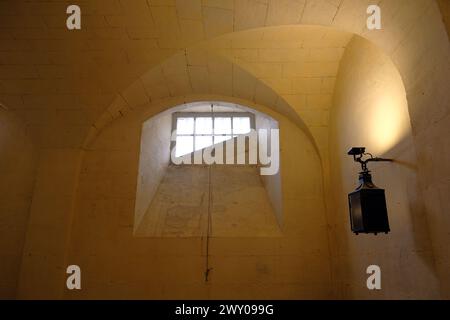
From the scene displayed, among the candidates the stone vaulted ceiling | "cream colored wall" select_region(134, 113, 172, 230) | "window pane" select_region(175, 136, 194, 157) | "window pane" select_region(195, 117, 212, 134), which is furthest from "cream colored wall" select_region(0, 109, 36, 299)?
"window pane" select_region(195, 117, 212, 134)

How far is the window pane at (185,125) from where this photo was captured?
5.69 meters

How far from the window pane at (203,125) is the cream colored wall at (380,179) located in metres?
2.48

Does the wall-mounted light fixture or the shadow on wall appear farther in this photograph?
the shadow on wall

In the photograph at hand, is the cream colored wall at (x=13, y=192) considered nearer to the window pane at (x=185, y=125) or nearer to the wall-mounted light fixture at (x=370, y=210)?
the window pane at (x=185, y=125)

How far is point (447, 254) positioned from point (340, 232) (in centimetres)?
173

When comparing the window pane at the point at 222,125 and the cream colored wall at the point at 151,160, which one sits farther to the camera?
the window pane at the point at 222,125

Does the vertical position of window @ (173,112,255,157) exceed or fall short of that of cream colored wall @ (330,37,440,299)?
it exceeds it

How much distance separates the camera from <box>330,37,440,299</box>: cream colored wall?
2174 millimetres

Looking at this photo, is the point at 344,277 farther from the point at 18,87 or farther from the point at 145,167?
the point at 18,87

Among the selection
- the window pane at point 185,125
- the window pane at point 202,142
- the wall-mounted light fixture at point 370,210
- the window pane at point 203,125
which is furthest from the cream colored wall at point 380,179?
the window pane at point 185,125

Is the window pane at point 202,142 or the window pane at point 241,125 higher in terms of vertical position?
the window pane at point 241,125

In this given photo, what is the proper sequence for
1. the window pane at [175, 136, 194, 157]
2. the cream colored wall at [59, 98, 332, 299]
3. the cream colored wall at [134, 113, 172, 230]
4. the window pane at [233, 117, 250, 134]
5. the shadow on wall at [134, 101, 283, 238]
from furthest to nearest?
the window pane at [233, 117, 250, 134] → the window pane at [175, 136, 194, 157] → the cream colored wall at [134, 113, 172, 230] → the shadow on wall at [134, 101, 283, 238] → the cream colored wall at [59, 98, 332, 299]

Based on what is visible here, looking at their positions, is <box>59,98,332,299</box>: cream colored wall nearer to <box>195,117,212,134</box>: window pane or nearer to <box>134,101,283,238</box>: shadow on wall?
<box>134,101,283,238</box>: shadow on wall

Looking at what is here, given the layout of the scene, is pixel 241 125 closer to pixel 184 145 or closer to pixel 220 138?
pixel 220 138
